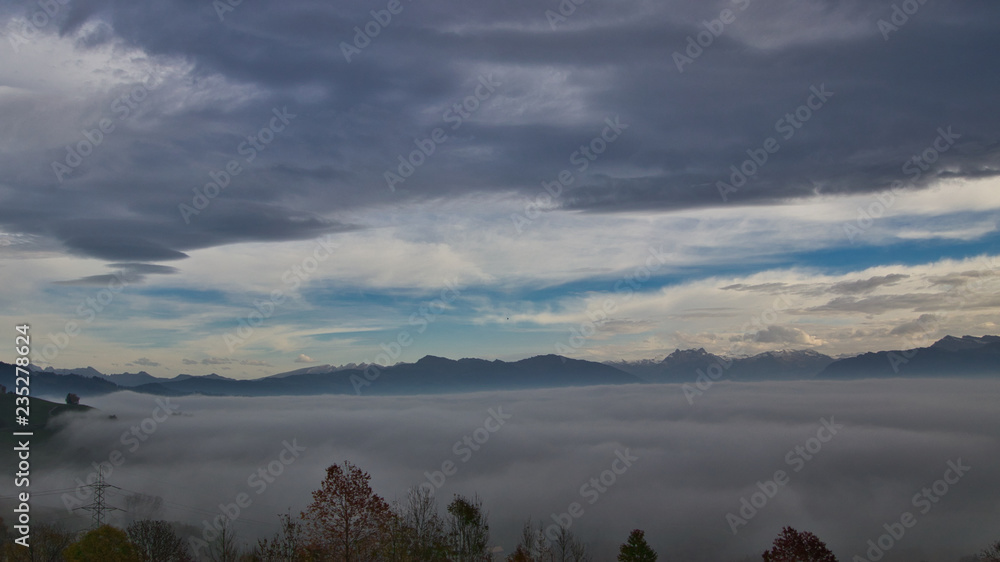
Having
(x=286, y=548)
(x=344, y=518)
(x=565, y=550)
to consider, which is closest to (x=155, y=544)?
(x=286, y=548)

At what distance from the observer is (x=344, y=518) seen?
56781 mm

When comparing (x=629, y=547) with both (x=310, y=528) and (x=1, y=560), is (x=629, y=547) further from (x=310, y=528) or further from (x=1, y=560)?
(x=1, y=560)

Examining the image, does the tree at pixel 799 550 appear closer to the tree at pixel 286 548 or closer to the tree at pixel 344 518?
the tree at pixel 344 518

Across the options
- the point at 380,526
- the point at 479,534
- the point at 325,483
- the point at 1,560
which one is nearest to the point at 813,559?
the point at 380,526

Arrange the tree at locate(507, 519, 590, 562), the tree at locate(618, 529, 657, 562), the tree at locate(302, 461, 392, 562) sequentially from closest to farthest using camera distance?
the tree at locate(302, 461, 392, 562), the tree at locate(507, 519, 590, 562), the tree at locate(618, 529, 657, 562)

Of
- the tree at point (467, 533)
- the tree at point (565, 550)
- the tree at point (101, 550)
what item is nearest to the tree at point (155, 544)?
the tree at point (101, 550)

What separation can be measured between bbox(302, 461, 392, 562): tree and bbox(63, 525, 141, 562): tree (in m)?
32.2

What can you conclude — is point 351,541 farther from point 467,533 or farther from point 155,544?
point 155,544

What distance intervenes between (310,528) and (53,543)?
90744mm

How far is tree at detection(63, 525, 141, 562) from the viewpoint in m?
72.2

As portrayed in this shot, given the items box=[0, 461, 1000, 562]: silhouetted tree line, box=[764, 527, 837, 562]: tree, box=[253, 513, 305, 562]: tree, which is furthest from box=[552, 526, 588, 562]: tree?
box=[253, 513, 305, 562]: tree

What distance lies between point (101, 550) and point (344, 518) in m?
39.1

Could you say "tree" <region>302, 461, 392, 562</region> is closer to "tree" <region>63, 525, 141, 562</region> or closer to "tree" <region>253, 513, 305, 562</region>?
"tree" <region>253, 513, 305, 562</region>

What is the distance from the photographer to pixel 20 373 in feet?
162
